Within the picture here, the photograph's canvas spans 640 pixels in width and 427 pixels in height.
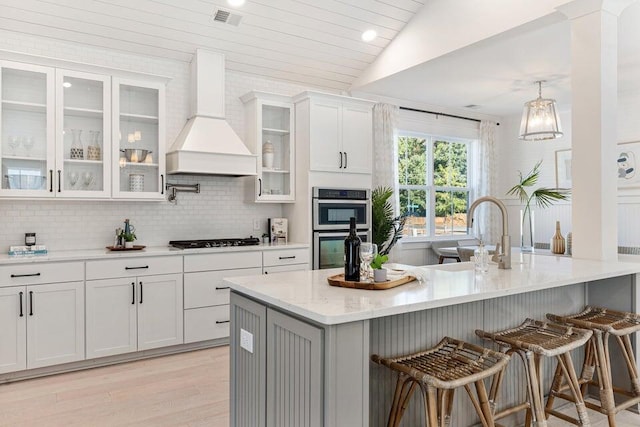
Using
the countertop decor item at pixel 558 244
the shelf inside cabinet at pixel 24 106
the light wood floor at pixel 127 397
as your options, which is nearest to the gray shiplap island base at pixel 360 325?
the light wood floor at pixel 127 397

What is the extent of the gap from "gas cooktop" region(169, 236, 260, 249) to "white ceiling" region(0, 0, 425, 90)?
6.21 feet

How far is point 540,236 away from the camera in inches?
276

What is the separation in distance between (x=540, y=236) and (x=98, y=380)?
6.25 meters

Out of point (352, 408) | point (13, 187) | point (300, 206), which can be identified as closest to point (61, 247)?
point (13, 187)

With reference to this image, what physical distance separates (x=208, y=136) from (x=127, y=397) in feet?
8.00

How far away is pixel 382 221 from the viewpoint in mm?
5543

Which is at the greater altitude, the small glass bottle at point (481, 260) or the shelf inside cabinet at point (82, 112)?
the shelf inside cabinet at point (82, 112)

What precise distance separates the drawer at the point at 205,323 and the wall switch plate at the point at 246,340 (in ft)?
6.95

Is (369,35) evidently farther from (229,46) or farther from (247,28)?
(229,46)

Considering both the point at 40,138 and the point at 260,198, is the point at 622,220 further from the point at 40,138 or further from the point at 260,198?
the point at 40,138

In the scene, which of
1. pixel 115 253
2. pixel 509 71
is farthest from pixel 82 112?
pixel 509 71

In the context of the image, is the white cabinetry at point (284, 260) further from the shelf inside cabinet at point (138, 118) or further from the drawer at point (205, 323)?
the shelf inside cabinet at point (138, 118)

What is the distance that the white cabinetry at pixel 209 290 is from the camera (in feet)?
13.7

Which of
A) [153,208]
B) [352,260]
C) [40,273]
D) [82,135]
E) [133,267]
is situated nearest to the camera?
[352,260]
